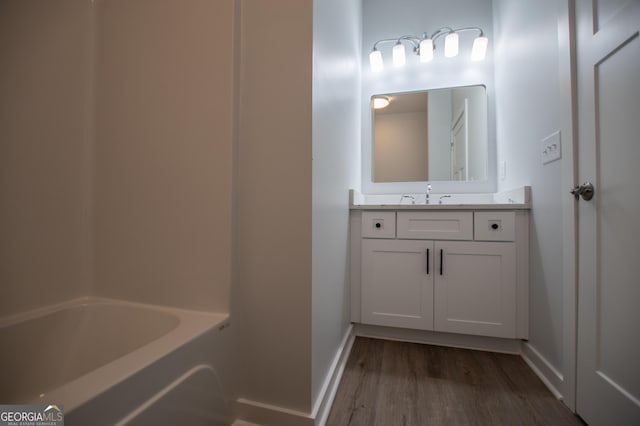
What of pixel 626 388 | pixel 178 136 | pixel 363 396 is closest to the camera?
pixel 626 388

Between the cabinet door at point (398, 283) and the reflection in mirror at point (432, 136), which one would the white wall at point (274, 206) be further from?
the reflection in mirror at point (432, 136)

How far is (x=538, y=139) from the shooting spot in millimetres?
1352

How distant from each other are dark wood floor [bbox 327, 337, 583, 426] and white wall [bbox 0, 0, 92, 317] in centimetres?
131

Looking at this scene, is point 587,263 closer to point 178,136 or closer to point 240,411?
point 240,411

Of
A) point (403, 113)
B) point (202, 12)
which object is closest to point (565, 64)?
point (403, 113)

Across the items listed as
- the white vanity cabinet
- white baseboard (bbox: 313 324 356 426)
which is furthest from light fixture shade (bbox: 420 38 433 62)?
white baseboard (bbox: 313 324 356 426)

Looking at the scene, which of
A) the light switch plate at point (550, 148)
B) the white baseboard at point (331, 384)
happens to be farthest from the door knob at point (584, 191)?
the white baseboard at point (331, 384)

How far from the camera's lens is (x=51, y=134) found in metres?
1.09

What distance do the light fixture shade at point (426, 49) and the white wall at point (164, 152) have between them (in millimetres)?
1733

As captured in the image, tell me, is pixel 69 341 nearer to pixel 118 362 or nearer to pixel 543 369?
pixel 118 362

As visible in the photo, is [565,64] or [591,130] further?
[565,64]

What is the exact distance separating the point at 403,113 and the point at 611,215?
1.64m

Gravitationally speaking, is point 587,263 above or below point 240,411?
above

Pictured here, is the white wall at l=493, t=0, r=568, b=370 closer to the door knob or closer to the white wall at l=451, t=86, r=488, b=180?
the door knob
